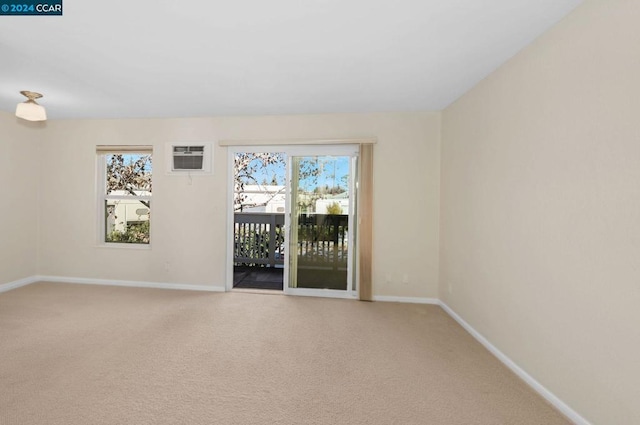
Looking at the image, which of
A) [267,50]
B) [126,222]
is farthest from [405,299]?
[126,222]

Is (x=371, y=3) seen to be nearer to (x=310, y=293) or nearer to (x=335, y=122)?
(x=335, y=122)

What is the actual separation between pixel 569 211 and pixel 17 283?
6278mm

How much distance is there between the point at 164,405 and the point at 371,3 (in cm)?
272

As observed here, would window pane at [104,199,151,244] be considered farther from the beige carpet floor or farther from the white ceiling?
the white ceiling

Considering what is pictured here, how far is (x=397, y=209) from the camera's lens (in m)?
3.71

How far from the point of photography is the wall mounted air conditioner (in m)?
4.00

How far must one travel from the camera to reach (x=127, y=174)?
440 centimetres

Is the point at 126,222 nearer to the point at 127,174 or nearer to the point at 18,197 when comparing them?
the point at 127,174

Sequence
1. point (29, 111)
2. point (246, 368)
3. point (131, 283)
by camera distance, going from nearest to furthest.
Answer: point (246, 368) < point (29, 111) < point (131, 283)

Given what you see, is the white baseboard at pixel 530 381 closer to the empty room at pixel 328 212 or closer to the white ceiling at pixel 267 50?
the empty room at pixel 328 212

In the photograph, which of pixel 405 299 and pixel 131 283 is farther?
pixel 131 283

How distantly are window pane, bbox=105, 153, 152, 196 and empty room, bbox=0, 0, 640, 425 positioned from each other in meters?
0.04

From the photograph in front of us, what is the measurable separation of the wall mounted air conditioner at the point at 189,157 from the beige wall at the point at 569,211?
3.39 metres

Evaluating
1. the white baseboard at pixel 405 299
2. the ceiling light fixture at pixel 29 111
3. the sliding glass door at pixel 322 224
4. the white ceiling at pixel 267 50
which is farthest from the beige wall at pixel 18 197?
the white baseboard at pixel 405 299
